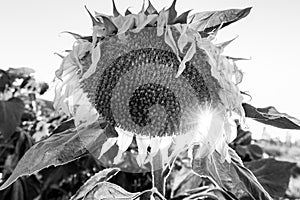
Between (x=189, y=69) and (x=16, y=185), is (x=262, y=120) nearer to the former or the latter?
(x=189, y=69)

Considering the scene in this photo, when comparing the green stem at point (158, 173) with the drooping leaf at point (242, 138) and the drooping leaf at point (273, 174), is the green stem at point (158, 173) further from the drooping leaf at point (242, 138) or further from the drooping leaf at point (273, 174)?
the drooping leaf at point (242, 138)

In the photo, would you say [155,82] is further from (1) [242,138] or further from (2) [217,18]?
(1) [242,138]

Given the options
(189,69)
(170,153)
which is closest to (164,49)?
(189,69)

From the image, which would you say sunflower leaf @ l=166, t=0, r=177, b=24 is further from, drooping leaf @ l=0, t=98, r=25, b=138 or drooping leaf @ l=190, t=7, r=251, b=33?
drooping leaf @ l=0, t=98, r=25, b=138

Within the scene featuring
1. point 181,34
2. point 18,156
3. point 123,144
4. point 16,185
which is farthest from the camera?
point 18,156

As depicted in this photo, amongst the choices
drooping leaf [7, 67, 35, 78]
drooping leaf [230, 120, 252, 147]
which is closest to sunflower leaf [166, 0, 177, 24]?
drooping leaf [230, 120, 252, 147]

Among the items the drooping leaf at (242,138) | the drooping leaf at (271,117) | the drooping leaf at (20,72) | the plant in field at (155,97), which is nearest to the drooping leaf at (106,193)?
the plant in field at (155,97)

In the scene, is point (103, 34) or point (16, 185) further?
point (16, 185)
